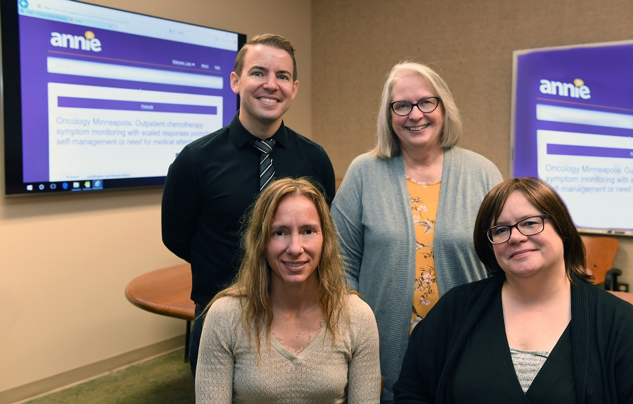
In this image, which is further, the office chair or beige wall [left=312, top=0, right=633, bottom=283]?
beige wall [left=312, top=0, right=633, bottom=283]

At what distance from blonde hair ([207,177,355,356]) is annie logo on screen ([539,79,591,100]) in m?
2.69

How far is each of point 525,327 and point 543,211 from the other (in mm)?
296

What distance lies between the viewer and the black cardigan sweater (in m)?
1.38

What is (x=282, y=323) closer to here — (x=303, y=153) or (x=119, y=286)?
(x=303, y=153)

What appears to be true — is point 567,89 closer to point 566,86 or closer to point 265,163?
point 566,86

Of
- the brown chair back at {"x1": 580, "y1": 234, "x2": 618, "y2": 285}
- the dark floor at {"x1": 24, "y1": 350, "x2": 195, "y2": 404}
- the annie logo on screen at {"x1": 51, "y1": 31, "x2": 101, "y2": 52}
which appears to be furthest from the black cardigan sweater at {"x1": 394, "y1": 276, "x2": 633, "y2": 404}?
the annie logo on screen at {"x1": 51, "y1": 31, "x2": 101, "y2": 52}

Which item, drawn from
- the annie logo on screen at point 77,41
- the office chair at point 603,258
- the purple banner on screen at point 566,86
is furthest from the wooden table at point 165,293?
the office chair at point 603,258

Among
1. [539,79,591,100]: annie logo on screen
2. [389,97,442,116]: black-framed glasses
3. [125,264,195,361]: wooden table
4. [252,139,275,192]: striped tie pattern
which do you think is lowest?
[125,264,195,361]: wooden table

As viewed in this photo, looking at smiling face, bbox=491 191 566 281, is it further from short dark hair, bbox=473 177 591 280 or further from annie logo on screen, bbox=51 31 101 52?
annie logo on screen, bbox=51 31 101 52

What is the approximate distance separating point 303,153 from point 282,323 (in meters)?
0.75

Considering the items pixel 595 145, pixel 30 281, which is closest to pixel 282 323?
pixel 30 281

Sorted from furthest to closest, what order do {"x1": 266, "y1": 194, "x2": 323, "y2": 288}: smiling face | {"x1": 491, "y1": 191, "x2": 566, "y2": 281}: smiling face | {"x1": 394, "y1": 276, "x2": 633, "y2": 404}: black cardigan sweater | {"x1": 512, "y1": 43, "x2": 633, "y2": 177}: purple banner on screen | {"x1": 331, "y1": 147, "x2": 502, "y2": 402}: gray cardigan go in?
1. {"x1": 512, "y1": 43, "x2": 633, "y2": 177}: purple banner on screen
2. {"x1": 331, "y1": 147, "x2": 502, "y2": 402}: gray cardigan
3. {"x1": 266, "y1": 194, "x2": 323, "y2": 288}: smiling face
4. {"x1": 491, "y1": 191, "x2": 566, "y2": 281}: smiling face
5. {"x1": 394, "y1": 276, "x2": 633, "y2": 404}: black cardigan sweater

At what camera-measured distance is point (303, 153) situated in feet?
7.18

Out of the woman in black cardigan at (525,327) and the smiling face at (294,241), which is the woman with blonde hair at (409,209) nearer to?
the woman in black cardigan at (525,327)
